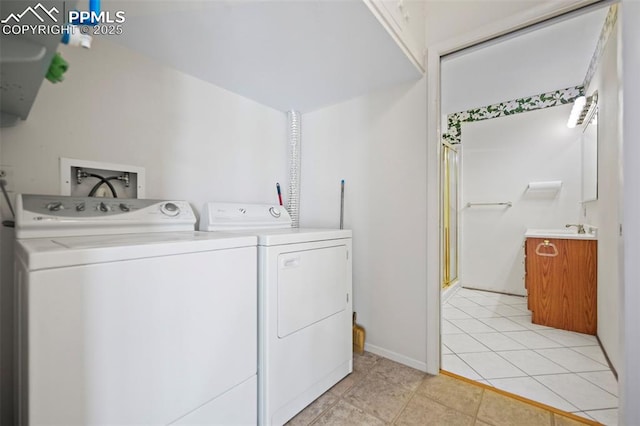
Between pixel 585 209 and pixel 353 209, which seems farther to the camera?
pixel 585 209

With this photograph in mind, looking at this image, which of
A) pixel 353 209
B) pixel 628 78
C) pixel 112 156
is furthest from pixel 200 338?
pixel 628 78

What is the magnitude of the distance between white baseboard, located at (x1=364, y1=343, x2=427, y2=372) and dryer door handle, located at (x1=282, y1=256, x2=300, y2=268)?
43.2 inches

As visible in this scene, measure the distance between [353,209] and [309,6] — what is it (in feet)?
4.33

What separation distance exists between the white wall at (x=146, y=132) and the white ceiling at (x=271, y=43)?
14 cm

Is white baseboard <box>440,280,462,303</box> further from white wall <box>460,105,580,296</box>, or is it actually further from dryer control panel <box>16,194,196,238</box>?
dryer control panel <box>16,194,196,238</box>

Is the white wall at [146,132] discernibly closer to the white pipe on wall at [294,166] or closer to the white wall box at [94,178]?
the white wall box at [94,178]

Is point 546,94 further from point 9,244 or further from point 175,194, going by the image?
point 9,244

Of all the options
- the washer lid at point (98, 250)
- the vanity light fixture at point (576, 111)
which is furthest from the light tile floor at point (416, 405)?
the vanity light fixture at point (576, 111)

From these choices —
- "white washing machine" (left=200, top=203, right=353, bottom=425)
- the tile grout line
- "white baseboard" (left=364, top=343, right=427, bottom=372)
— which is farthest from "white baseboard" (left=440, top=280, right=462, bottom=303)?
"white washing machine" (left=200, top=203, right=353, bottom=425)

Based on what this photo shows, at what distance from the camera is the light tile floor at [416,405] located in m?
1.27

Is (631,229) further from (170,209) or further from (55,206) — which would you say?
(55,206)

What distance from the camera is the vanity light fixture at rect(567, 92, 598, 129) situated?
228 cm

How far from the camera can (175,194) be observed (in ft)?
5.35

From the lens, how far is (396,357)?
1817mm
